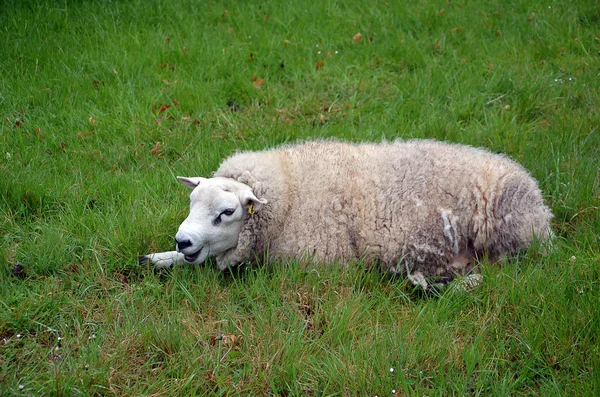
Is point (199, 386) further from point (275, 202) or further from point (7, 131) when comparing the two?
point (7, 131)

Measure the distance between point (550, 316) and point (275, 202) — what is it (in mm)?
1973

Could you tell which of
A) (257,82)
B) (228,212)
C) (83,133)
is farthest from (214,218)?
(257,82)

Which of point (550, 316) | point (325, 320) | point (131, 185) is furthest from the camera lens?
point (131, 185)

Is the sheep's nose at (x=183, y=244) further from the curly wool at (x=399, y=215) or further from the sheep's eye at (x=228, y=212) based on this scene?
the curly wool at (x=399, y=215)

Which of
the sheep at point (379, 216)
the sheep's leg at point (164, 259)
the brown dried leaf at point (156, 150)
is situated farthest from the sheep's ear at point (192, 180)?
the brown dried leaf at point (156, 150)

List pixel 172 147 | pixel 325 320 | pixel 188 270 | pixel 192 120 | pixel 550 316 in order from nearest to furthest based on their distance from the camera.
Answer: pixel 550 316, pixel 325 320, pixel 188 270, pixel 172 147, pixel 192 120

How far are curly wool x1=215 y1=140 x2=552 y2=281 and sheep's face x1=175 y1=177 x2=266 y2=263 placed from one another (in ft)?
0.34

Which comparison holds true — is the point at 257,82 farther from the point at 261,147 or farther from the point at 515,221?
the point at 515,221

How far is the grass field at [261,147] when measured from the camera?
3.51 m

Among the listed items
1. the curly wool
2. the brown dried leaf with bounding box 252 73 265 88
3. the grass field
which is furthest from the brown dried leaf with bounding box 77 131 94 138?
the curly wool

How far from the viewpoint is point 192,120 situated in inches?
253

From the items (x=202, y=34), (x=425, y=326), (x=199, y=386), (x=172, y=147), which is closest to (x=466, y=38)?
(x=202, y=34)

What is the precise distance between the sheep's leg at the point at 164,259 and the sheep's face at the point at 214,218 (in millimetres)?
181

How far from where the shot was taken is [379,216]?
4.44 m
